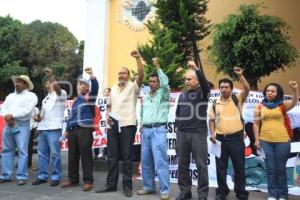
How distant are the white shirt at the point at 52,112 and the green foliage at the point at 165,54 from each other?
15.7ft

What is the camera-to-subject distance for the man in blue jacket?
6.99 metres

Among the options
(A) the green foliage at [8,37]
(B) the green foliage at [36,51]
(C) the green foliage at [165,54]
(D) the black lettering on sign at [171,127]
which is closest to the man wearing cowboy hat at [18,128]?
(D) the black lettering on sign at [171,127]

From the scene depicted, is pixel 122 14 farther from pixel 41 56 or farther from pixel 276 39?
pixel 41 56

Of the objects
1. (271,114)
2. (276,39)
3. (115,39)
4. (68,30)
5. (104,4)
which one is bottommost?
(271,114)

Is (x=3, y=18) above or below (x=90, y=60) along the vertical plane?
above

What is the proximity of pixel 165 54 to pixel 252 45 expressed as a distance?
7.96 ft

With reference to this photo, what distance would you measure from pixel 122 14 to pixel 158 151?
11.9 meters

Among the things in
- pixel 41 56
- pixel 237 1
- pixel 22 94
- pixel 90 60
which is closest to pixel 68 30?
pixel 41 56

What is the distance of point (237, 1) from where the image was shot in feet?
49.7

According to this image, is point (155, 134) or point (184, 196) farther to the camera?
point (155, 134)

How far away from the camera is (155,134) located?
6340mm

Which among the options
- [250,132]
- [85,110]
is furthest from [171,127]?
[85,110]

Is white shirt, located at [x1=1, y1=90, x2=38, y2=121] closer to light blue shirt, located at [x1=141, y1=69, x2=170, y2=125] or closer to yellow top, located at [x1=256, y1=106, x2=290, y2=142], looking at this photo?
light blue shirt, located at [x1=141, y1=69, x2=170, y2=125]

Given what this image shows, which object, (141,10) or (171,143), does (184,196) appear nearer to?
(171,143)
